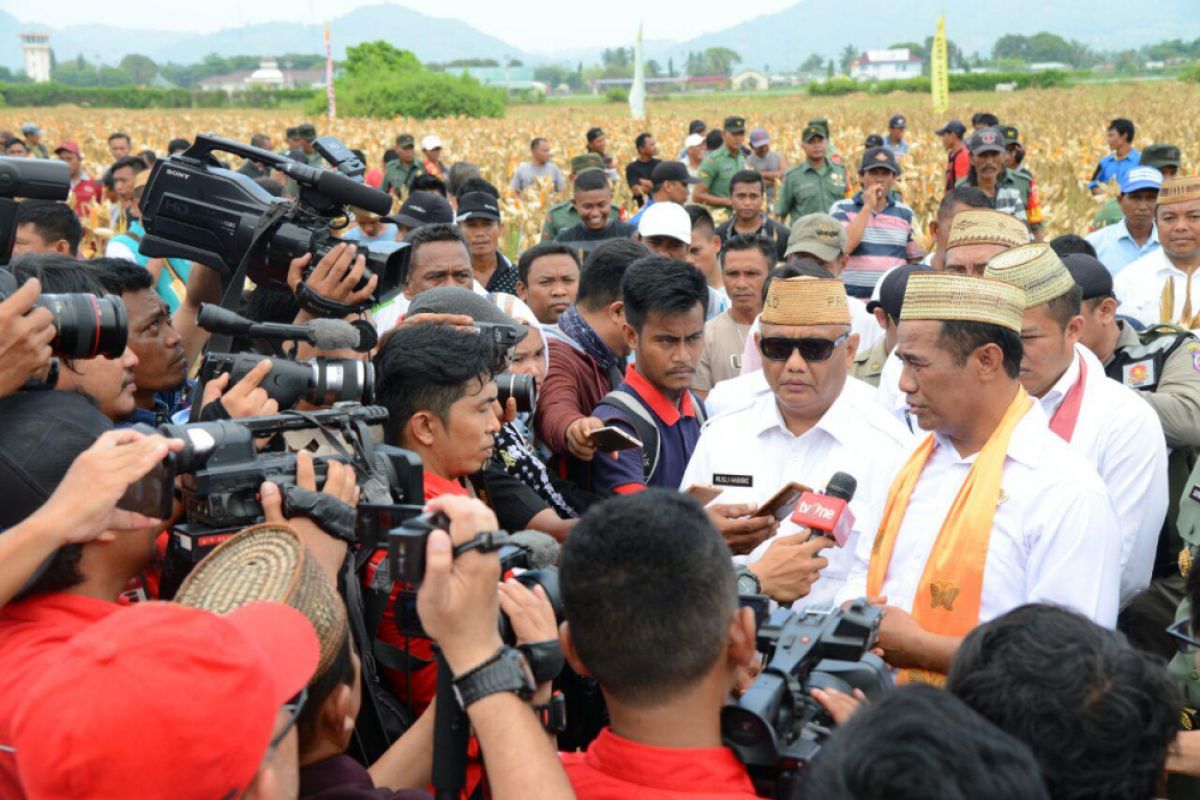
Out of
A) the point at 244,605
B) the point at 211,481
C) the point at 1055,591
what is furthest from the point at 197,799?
the point at 1055,591

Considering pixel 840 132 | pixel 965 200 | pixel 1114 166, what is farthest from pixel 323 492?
pixel 840 132

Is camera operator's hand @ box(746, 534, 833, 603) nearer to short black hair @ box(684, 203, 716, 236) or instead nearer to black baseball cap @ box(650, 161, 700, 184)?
short black hair @ box(684, 203, 716, 236)

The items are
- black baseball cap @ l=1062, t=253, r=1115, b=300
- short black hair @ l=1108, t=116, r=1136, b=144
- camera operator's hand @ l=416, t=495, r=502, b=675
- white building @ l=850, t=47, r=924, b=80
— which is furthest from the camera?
white building @ l=850, t=47, r=924, b=80

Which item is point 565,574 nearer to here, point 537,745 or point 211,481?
point 537,745

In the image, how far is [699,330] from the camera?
15.3 feet

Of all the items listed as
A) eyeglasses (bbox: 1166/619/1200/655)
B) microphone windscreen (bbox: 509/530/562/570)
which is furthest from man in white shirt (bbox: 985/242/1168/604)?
microphone windscreen (bbox: 509/530/562/570)

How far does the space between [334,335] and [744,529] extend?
134 centimetres

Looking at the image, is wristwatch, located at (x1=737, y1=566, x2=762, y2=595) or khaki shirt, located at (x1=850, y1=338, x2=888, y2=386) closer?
wristwatch, located at (x1=737, y1=566, x2=762, y2=595)

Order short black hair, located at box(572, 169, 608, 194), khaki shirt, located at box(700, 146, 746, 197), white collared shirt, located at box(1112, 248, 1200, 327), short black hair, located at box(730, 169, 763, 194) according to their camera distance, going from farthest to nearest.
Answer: khaki shirt, located at box(700, 146, 746, 197) < short black hair, located at box(730, 169, 763, 194) < short black hair, located at box(572, 169, 608, 194) < white collared shirt, located at box(1112, 248, 1200, 327)

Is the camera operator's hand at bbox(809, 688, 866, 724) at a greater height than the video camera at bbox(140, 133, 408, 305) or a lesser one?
lesser

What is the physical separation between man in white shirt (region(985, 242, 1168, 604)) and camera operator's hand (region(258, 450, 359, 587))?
2.29m

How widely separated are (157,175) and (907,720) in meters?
3.21

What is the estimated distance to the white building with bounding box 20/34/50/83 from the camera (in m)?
160

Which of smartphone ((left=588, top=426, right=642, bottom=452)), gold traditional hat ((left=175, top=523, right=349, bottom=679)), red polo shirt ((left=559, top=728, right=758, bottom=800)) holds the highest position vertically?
gold traditional hat ((left=175, top=523, right=349, bottom=679))
